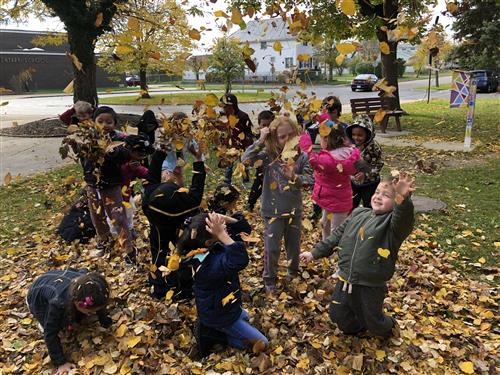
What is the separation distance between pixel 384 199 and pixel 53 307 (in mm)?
2541

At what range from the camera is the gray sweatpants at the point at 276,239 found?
12.5 feet

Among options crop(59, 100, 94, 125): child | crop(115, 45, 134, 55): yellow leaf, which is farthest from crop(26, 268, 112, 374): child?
crop(59, 100, 94, 125): child

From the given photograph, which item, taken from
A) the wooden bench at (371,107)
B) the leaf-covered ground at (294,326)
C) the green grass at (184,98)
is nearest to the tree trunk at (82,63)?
the green grass at (184,98)

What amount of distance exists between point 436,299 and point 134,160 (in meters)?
3.36

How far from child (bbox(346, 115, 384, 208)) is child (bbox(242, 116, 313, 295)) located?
108 cm

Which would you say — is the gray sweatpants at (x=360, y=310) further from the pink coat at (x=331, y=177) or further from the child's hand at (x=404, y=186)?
the pink coat at (x=331, y=177)

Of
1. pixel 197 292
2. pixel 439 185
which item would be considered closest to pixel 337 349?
pixel 197 292

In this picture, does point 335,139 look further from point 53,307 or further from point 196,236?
point 53,307

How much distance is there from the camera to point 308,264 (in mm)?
4441

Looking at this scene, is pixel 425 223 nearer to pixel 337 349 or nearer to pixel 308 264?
pixel 308 264

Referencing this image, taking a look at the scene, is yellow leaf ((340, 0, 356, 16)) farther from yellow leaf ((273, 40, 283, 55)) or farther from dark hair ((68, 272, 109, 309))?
dark hair ((68, 272, 109, 309))

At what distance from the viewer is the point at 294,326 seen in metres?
3.44

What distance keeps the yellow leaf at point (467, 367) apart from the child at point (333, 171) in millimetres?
1698

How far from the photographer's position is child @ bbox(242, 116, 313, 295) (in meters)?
3.70
